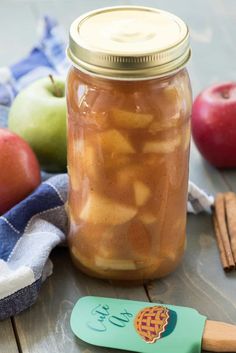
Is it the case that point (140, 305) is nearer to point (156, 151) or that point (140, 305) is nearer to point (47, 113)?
point (156, 151)

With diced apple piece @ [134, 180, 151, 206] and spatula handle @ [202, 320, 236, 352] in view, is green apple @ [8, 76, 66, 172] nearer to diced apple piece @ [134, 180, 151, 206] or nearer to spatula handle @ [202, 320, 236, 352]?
diced apple piece @ [134, 180, 151, 206]

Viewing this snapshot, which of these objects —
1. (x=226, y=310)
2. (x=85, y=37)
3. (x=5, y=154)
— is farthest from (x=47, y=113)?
(x=226, y=310)

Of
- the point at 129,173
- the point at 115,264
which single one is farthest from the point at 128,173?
the point at 115,264

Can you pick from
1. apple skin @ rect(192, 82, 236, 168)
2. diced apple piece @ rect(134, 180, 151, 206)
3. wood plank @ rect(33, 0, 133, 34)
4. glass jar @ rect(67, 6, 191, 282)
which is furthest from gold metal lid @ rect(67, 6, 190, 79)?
wood plank @ rect(33, 0, 133, 34)

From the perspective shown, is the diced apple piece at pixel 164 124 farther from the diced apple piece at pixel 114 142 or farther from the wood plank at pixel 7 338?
the wood plank at pixel 7 338

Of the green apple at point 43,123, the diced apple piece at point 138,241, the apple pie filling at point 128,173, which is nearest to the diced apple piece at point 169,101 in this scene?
the apple pie filling at point 128,173

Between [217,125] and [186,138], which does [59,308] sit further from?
[217,125]

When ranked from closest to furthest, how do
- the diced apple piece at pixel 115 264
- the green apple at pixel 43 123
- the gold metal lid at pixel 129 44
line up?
the gold metal lid at pixel 129 44 → the diced apple piece at pixel 115 264 → the green apple at pixel 43 123
